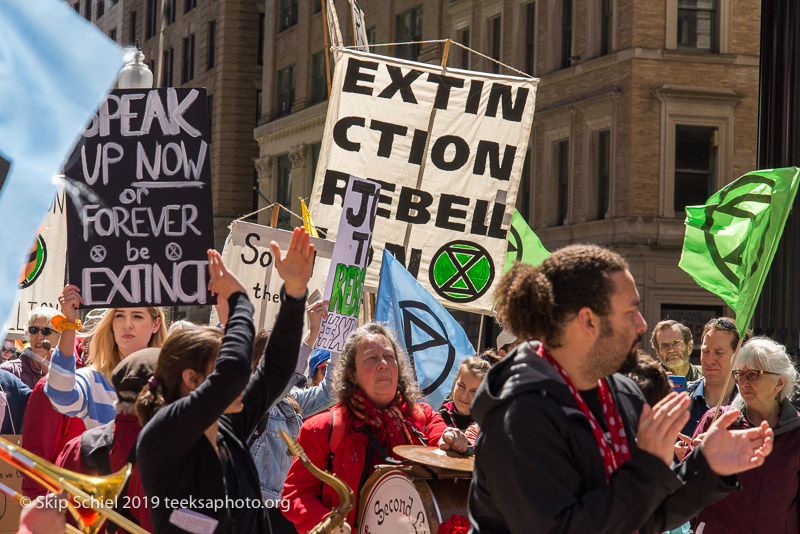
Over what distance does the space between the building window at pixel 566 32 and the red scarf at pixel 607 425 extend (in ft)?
80.4

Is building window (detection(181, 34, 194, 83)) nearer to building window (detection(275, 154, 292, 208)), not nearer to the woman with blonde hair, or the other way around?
building window (detection(275, 154, 292, 208))

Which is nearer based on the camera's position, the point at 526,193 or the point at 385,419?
the point at 385,419

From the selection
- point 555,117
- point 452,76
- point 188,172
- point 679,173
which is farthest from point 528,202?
point 188,172

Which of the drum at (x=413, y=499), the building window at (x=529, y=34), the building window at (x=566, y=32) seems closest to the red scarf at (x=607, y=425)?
the drum at (x=413, y=499)

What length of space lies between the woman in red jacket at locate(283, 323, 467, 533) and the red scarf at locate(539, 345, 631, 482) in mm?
2106

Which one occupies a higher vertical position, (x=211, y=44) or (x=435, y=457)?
(x=211, y=44)

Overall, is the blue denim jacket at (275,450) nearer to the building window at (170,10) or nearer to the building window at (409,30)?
the building window at (409,30)

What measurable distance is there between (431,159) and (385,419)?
5.89 metres

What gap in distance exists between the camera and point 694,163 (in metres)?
24.8

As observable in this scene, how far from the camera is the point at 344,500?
4.56 meters

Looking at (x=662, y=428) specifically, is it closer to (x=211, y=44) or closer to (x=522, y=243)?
(x=522, y=243)

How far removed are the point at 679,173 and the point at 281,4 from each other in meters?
22.5

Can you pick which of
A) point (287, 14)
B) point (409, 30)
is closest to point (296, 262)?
point (409, 30)

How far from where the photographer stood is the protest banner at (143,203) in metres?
5.77
